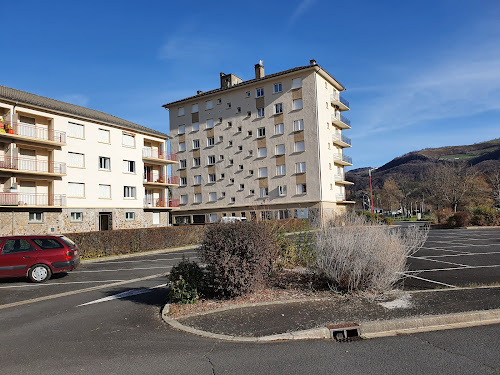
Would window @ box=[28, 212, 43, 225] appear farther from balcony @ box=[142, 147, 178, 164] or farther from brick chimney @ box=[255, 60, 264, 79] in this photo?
brick chimney @ box=[255, 60, 264, 79]

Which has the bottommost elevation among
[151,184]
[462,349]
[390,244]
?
[462,349]

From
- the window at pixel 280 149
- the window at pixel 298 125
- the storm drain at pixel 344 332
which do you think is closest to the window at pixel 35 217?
the window at pixel 280 149

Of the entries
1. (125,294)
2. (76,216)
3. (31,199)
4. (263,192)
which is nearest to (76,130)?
(31,199)

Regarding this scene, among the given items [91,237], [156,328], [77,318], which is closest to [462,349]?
[156,328]

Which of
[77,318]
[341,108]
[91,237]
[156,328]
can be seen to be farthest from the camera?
[341,108]

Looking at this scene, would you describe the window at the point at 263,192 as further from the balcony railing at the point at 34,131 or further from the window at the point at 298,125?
the balcony railing at the point at 34,131

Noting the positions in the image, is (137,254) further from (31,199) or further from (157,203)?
(157,203)

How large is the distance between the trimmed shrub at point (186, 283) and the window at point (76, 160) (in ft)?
92.4

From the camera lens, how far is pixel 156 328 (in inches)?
253

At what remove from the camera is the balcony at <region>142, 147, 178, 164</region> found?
39.5m

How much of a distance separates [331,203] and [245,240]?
38.1 m

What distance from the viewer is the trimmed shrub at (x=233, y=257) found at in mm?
7359

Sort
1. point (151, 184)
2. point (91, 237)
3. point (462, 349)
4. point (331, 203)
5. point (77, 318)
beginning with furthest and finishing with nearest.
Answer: point (331, 203), point (151, 184), point (91, 237), point (77, 318), point (462, 349)

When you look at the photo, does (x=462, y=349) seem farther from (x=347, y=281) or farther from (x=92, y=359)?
(x=92, y=359)
